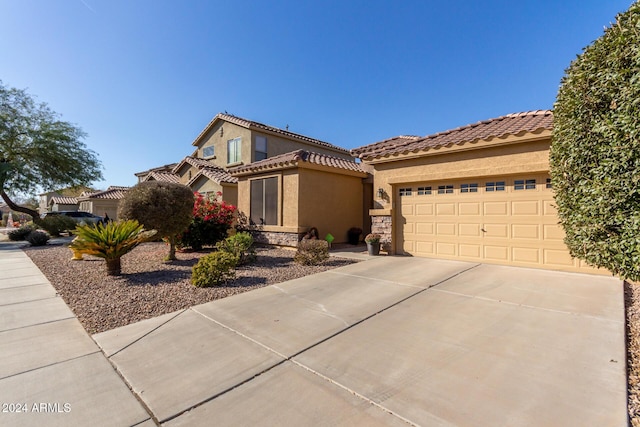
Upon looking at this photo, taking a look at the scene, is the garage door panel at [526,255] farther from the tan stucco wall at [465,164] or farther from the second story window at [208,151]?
the second story window at [208,151]

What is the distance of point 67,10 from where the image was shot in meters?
8.91

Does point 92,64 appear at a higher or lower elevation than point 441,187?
higher

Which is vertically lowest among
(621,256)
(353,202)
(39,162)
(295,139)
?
(621,256)

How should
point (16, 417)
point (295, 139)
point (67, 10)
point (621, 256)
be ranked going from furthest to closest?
point (295, 139) < point (67, 10) < point (621, 256) < point (16, 417)

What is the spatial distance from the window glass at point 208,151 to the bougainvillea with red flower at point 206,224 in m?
10.8

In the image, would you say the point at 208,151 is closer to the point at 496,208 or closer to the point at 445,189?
the point at 445,189

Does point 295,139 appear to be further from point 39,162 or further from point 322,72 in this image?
point 39,162

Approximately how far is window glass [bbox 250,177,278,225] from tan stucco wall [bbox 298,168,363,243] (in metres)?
1.49

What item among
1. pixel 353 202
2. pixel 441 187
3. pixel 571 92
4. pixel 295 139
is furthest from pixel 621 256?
pixel 295 139

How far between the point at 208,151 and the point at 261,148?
5790 mm

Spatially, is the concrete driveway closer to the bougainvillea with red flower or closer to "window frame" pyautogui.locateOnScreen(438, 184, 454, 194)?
"window frame" pyautogui.locateOnScreen(438, 184, 454, 194)

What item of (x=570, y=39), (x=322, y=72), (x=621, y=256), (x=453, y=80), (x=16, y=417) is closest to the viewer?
(x=16, y=417)

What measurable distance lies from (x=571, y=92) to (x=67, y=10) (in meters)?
13.4

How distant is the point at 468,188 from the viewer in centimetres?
862
